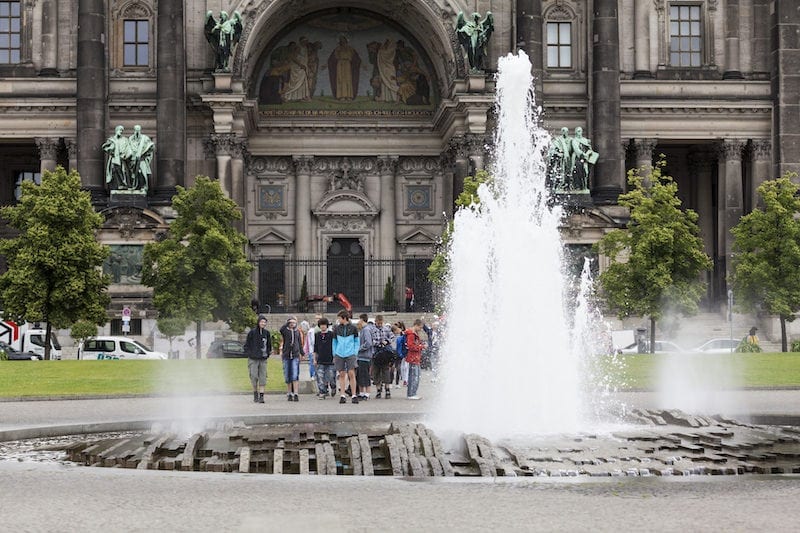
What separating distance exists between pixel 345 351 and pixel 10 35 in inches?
1470

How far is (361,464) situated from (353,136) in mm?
47797

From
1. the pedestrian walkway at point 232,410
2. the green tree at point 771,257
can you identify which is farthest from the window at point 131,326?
the green tree at point 771,257

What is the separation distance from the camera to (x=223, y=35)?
53.2 meters

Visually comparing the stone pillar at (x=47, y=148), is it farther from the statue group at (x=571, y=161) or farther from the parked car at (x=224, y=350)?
the statue group at (x=571, y=161)

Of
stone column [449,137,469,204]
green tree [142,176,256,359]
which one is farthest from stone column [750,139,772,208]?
green tree [142,176,256,359]

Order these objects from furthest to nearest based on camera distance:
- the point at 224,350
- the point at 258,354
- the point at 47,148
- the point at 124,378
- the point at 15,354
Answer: the point at 47,148 < the point at 224,350 < the point at 15,354 < the point at 124,378 < the point at 258,354

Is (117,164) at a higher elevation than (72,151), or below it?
below

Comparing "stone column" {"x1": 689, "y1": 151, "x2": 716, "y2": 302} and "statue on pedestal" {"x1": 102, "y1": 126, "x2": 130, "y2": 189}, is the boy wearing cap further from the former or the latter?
"stone column" {"x1": 689, "y1": 151, "x2": 716, "y2": 302}

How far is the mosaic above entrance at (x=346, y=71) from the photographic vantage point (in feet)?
202

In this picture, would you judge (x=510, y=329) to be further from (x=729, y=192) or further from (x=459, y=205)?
(x=729, y=192)

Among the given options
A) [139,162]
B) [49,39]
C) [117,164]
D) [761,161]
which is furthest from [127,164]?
[761,161]

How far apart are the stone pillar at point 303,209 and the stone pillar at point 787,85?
73.5 ft

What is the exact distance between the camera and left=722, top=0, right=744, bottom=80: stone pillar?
58531mm

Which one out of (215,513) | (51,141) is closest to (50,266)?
(51,141)
